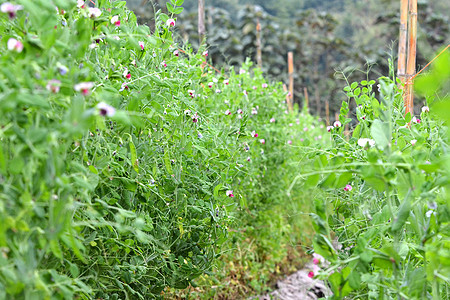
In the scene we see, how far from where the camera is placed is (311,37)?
15164mm

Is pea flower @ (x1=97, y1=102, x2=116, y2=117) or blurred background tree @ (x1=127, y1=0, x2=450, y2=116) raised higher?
pea flower @ (x1=97, y1=102, x2=116, y2=117)

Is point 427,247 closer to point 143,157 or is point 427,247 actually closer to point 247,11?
point 143,157

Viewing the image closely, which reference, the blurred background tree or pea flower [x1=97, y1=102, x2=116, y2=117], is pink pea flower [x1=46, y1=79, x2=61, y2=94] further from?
the blurred background tree

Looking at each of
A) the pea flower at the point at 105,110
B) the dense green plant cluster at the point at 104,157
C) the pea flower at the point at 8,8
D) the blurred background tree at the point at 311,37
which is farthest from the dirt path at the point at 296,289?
the blurred background tree at the point at 311,37

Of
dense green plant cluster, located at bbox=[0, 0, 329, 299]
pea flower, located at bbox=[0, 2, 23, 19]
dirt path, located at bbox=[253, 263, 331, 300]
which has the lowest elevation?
dirt path, located at bbox=[253, 263, 331, 300]

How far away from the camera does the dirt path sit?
10.3ft

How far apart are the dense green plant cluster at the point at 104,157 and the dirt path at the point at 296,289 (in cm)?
84

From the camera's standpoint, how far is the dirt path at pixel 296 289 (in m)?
3.14

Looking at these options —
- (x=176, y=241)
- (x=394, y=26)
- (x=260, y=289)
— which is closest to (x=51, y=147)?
(x=176, y=241)

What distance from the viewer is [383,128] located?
1.10 m

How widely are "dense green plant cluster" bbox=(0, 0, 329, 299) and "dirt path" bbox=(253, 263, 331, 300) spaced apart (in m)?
0.84

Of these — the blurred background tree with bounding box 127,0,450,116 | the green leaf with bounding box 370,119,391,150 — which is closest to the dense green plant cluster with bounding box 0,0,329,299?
the green leaf with bounding box 370,119,391,150

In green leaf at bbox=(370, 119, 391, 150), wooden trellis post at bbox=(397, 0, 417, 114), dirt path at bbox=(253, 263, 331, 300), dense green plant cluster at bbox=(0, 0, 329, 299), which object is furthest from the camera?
dirt path at bbox=(253, 263, 331, 300)

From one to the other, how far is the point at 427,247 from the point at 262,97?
255 centimetres
